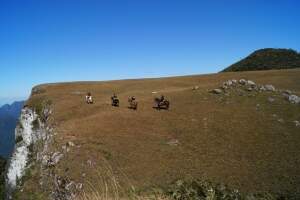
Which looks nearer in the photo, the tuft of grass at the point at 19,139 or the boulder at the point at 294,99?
the boulder at the point at 294,99

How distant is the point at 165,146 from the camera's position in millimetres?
37406

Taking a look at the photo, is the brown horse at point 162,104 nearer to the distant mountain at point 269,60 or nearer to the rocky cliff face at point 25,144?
the rocky cliff face at point 25,144

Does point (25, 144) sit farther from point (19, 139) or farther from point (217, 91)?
point (217, 91)

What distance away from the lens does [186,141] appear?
38.9 metres

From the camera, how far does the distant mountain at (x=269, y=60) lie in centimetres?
14225

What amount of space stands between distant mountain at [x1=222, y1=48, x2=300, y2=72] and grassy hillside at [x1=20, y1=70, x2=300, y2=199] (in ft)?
311

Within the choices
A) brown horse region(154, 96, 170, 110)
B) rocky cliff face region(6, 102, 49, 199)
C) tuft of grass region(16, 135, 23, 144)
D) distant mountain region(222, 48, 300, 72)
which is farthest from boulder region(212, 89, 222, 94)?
distant mountain region(222, 48, 300, 72)

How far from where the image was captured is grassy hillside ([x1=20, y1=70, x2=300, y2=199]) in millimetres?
31062

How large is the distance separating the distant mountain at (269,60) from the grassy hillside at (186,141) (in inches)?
3730

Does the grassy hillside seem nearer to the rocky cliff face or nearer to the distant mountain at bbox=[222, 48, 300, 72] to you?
the rocky cliff face

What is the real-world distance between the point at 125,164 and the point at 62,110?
21.5 metres

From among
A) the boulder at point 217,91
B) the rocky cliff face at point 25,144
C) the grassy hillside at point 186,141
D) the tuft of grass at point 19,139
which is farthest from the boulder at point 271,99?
the tuft of grass at point 19,139

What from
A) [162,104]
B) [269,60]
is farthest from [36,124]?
[269,60]

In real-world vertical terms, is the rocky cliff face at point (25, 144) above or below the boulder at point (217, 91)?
below
